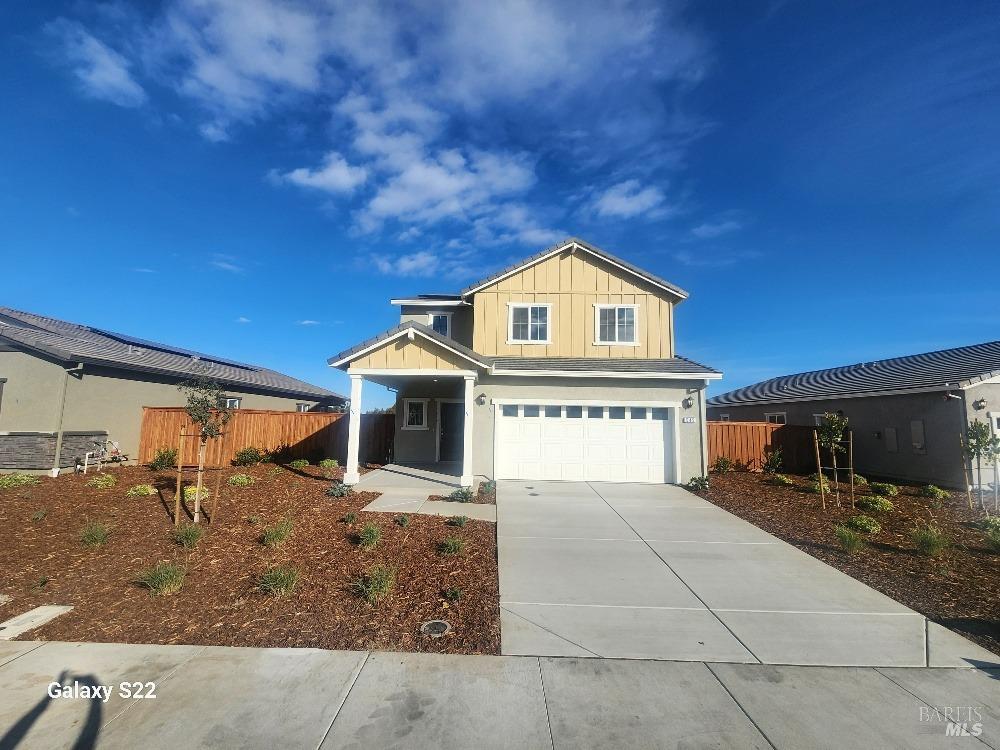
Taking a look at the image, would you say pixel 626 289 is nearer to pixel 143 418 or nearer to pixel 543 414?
pixel 543 414

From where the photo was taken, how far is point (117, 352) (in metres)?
15.8

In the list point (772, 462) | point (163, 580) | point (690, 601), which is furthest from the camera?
point (772, 462)

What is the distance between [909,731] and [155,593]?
7591 millimetres

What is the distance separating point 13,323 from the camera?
1552 centimetres

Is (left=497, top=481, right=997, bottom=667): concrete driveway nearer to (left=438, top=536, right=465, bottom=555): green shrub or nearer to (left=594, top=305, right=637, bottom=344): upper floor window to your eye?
(left=438, top=536, right=465, bottom=555): green shrub

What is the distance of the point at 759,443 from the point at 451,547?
1415 cm

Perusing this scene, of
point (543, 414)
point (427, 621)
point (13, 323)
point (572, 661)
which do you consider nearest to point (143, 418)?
point (13, 323)

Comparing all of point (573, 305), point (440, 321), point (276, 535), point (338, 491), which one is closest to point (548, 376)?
point (573, 305)

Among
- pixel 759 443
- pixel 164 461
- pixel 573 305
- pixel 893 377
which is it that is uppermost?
pixel 573 305

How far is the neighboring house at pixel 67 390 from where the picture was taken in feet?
39.9

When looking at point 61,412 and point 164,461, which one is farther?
point 164,461

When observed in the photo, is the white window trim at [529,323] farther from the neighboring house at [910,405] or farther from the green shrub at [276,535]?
the neighboring house at [910,405]

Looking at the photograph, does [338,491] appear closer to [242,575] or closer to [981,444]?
[242,575]

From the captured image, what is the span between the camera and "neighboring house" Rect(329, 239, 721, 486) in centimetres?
1208
